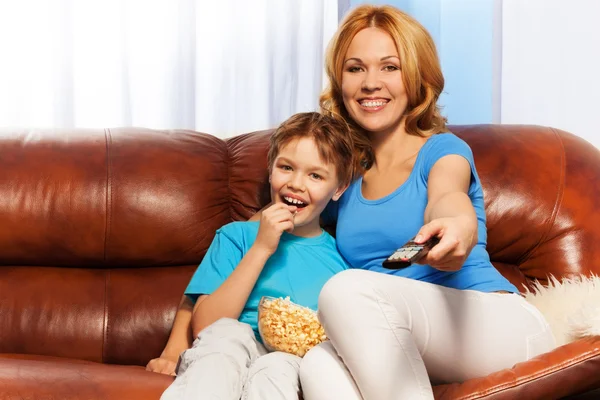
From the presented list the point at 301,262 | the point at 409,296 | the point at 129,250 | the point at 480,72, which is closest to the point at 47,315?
the point at 129,250

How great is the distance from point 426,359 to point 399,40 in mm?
759

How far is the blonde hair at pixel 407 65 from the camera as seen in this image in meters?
1.80

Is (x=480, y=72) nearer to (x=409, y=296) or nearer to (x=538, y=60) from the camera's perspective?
(x=538, y=60)

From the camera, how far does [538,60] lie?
2.76 meters

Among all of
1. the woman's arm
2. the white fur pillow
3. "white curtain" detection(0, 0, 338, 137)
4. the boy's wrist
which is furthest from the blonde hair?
"white curtain" detection(0, 0, 338, 137)

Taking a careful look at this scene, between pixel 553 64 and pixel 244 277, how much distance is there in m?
1.60

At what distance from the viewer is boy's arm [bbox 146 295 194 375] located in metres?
1.76

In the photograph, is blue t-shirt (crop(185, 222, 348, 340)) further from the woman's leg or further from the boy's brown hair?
the woman's leg

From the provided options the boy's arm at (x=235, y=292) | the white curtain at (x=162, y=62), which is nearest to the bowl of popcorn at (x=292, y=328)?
the boy's arm at (x=235, y=292)

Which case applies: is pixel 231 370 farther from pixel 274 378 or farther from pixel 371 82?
pixel 371 82

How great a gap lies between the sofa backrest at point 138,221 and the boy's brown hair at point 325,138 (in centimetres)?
24

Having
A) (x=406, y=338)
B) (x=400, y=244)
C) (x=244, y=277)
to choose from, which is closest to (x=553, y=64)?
(x=400, y=244)

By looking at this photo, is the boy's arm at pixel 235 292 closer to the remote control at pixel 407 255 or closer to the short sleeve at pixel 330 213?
the short sleeve at pixel 330 213

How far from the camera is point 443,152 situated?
5.49 ft
